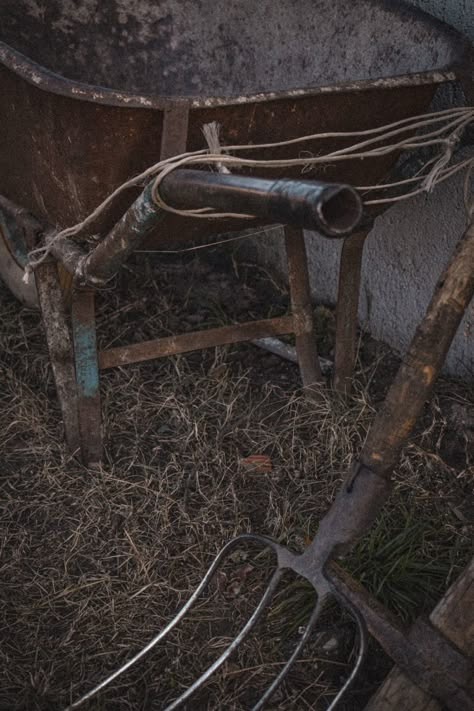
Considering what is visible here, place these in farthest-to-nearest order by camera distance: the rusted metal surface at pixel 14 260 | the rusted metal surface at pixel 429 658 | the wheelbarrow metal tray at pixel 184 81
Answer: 1. the rusted metal surface at pixel 14 260
2. the wheelbarrow metal tray at pixel 184 81
3. the rusted metal surface at pixel 429 658

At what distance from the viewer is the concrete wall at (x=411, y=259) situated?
2473 millimetres

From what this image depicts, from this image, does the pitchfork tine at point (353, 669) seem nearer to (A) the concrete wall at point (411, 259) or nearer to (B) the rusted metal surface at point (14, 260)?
(A) the concrete wall at point (411, 259)

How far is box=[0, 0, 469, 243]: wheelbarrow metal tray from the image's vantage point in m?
1.78

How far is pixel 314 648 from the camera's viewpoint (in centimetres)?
189

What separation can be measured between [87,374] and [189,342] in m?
0.30

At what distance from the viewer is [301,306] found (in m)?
2.55

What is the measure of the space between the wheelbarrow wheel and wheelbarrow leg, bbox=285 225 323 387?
101cm

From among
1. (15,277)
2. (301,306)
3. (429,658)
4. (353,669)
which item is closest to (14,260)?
(15,277)

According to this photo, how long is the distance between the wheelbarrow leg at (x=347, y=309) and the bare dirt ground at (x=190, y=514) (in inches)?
3.4

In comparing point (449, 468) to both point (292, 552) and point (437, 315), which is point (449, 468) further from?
point (437, 315)

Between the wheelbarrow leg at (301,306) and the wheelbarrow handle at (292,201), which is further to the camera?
the wheelbarrow leg at (301,306)

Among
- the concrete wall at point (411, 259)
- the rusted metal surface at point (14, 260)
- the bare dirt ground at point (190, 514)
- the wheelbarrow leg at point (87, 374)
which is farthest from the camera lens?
the rusted metal surface at point (14, 260)

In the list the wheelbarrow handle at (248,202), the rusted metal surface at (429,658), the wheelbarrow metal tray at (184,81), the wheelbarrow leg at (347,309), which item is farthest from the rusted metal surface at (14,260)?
the rusted metal surface at (429,658)

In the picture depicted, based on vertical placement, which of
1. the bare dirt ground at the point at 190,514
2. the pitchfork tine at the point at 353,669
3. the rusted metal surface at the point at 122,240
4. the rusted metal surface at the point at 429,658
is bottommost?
the bare dirt ground at the point at 190,514
